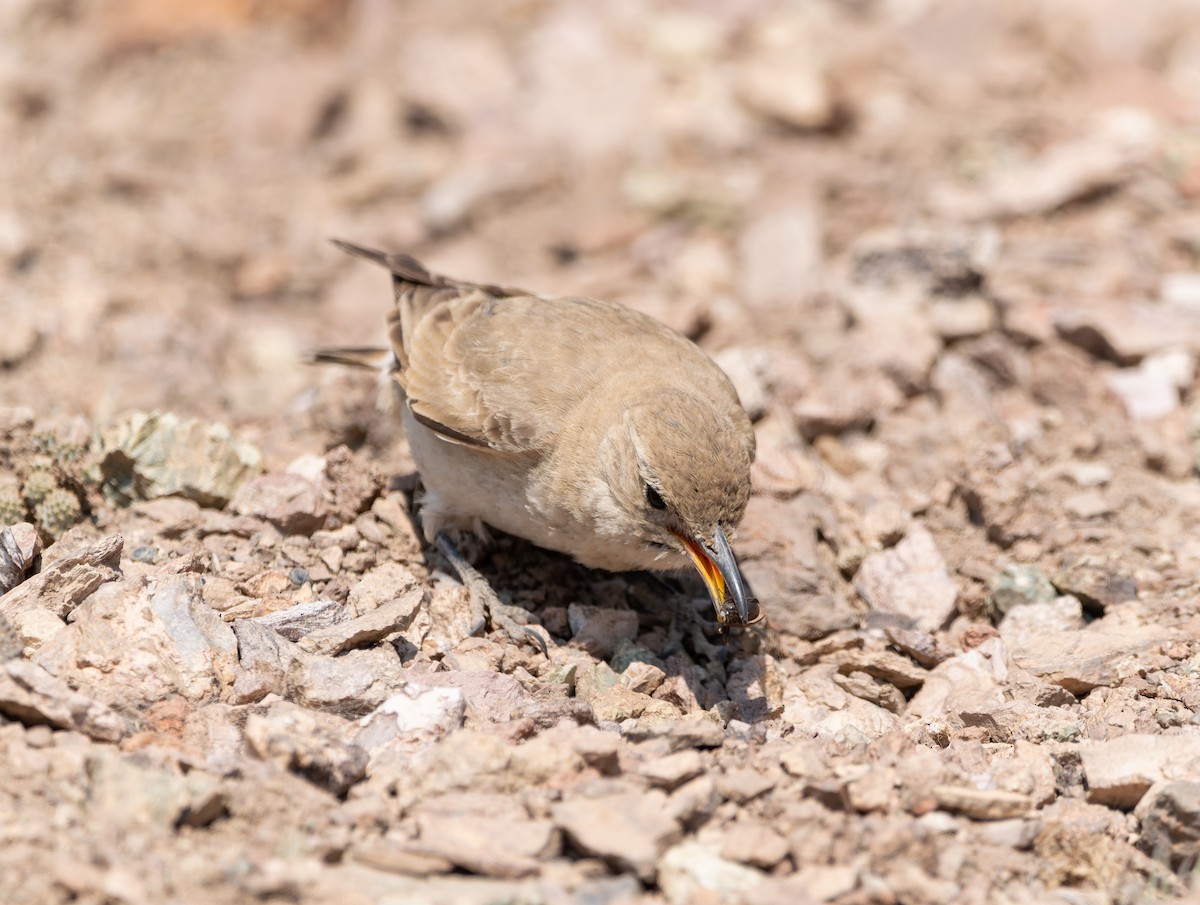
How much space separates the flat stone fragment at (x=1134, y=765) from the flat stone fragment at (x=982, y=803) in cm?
A: 43

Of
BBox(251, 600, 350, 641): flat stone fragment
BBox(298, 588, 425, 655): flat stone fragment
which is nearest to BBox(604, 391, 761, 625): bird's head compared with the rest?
BBox(298, 588, 425, 655): flat stone fragment

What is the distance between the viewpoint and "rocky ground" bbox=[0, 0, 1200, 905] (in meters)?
4.56

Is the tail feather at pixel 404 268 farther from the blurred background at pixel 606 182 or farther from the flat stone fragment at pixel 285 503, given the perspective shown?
the flat stone fragment at pixel 285 503

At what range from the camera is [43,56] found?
40.6 ft

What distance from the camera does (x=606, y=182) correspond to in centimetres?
1135

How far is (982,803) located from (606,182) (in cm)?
772

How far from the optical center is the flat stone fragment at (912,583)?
6.68 metres

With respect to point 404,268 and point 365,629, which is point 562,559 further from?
point 404,268

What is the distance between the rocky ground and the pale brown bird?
506 millimetres

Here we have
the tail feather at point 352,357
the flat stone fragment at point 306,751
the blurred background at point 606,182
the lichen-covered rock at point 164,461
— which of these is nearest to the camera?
the flat stone fragment at point 306,751

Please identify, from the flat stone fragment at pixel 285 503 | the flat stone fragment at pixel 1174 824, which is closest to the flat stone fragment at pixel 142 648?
the flat stone fragment at pixel 285 503

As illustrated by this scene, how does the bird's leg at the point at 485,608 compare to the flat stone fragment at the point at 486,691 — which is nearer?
the flat stone fragment at the point at 486,691

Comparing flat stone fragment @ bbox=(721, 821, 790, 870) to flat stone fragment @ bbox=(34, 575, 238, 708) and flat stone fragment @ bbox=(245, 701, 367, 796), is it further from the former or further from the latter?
flat stone fragment @ bbox=(34, 575, 238, 708)

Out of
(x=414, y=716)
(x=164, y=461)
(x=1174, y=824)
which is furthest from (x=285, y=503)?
(x=1174, y=824)
